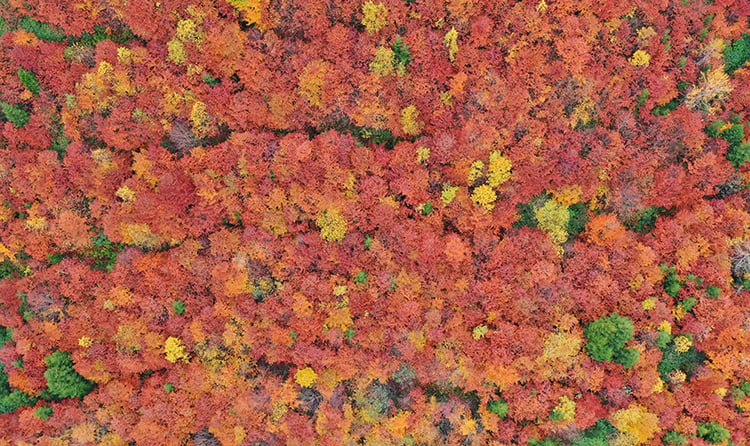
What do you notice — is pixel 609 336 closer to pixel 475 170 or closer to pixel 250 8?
pixel 475 170

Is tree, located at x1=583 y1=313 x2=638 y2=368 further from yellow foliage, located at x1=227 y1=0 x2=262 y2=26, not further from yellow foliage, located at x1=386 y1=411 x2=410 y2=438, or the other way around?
A: yellow foliage, located at x1=227 y1=0 x2=262 y2=26

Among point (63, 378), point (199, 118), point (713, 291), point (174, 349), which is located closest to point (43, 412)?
point (63, 378)

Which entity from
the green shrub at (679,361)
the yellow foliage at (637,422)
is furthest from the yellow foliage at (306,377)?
the green shrub at (679,361)

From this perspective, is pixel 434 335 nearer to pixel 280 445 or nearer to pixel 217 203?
pixel 280 445

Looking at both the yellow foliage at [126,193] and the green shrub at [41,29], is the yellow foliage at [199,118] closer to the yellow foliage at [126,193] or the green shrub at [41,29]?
the yellow foliage at [126,193]

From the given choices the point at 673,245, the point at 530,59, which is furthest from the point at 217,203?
the point at 673,245

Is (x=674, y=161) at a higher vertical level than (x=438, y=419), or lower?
higher

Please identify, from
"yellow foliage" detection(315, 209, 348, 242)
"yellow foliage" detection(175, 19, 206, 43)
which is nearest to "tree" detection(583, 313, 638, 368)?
"yellow foliage" detection(315, 209, 348, 242)
